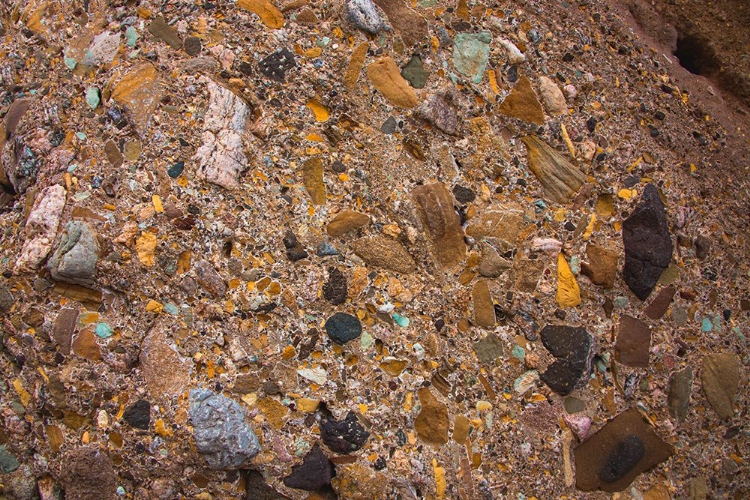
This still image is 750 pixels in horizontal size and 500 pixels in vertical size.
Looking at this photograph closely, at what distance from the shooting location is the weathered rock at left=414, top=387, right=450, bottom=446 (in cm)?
159

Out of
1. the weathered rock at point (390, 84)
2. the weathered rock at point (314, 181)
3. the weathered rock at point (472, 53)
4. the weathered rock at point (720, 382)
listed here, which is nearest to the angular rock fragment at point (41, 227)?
the weathered rock at point (314, 181)

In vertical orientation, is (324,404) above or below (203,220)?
below

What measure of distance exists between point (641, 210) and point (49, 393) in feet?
5.48

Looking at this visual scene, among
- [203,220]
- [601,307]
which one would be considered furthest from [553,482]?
[203,220]

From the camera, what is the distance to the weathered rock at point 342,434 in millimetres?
1550

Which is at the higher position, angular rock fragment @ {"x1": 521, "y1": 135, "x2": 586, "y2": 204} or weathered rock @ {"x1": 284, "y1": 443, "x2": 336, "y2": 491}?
angular rock fragment @ {"x1": 521, "y1": 135, "x2": 586, "y2": 204}

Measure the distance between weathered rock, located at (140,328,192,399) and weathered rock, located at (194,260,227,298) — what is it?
159 mm

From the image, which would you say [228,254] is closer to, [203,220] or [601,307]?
[203,220]

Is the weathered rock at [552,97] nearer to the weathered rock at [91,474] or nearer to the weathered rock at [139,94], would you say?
the weathered rock at [139,94]

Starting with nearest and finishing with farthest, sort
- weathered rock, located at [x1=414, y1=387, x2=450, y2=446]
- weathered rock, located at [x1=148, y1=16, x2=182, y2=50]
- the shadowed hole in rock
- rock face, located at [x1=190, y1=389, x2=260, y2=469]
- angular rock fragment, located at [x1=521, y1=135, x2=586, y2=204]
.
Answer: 1. rock face, located at [x1=190, y1=389, x2=260, y2=469]
2. weathered rock, located at [x1=414, y1=387, x2=450, y2=446]
3. weathered rock, located at [x1=148, y1=16, x2=182, y2=50]
4. angular rock fragment, located at [x1=521, y1=135, x2=586, y2=204]
5. the shadowed hole in rock

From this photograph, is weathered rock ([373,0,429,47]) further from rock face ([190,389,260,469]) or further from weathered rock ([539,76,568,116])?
rock face ([190,389,260,469])

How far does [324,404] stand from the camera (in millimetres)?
1562

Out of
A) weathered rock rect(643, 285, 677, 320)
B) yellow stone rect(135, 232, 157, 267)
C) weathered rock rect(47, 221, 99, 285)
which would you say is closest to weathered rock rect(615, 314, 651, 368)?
weathered rock rect(643, 285, 677, 320)

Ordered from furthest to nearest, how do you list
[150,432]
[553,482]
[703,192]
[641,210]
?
[703,192] → [641,210] → [553,482] → [150,432]
